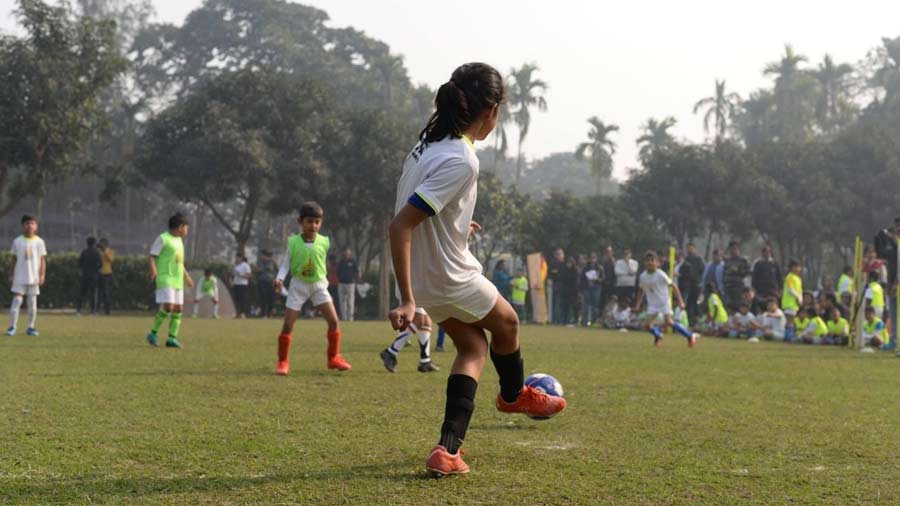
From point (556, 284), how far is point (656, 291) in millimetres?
12432

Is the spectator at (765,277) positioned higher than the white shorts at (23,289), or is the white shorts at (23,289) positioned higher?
the spectator at (765,277)

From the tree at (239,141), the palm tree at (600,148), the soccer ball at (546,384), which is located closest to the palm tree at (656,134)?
the palm tree at (600,148)

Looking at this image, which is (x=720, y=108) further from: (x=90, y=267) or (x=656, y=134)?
(x=90, y=267)

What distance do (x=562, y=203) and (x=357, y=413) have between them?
33.5m

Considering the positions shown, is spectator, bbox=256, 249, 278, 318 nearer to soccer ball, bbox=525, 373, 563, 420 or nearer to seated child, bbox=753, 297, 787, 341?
seated child, bbox=753, 297, 787, 341

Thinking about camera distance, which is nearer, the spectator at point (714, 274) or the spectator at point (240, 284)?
the spectator at point (714, 274)

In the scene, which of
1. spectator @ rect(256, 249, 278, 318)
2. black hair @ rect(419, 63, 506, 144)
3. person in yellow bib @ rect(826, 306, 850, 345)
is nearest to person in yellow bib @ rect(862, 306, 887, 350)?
person in yellow bib @ rect(826, 306, 850, 345)

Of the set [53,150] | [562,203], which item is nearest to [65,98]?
[53,150]

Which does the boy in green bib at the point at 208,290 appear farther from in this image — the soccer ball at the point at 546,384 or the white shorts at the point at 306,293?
the soccer ball at the point at 546,384

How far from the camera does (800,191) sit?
141ft

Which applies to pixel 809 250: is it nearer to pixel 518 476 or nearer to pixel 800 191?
pixel 800 191

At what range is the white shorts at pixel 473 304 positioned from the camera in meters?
4.96

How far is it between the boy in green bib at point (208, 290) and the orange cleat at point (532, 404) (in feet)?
79.1

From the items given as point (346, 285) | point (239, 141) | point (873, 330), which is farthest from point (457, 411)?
point (239, 141)
